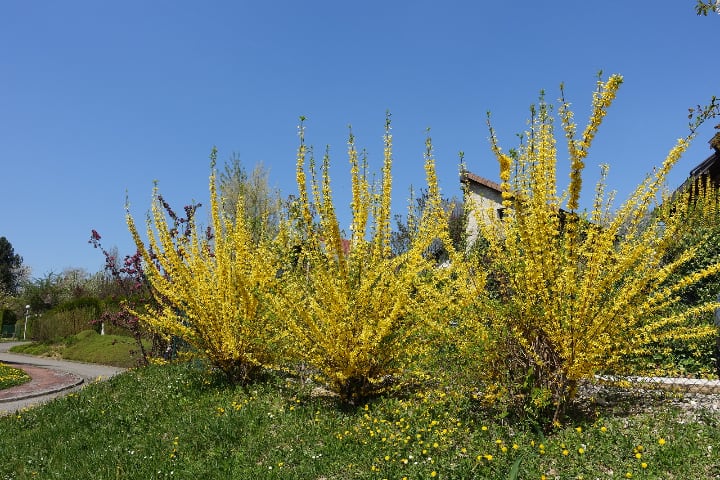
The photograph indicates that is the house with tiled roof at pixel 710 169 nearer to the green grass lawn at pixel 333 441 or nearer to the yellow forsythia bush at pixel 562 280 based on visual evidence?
the yellow forsythia bush at pixel 562 280

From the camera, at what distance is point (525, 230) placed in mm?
5094

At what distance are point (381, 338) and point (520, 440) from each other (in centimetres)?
200

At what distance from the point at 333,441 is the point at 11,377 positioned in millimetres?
12432

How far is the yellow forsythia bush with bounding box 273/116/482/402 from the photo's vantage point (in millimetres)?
6223

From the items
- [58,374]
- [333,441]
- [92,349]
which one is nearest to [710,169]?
[333,441]

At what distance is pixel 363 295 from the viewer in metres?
6.29

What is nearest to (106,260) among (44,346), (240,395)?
(240,395)

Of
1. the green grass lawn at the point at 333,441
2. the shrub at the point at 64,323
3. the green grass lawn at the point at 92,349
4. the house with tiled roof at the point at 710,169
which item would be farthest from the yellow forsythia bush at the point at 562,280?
the shrub at the point at 64,323

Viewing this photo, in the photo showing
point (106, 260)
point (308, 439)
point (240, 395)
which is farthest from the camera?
point (106, 260)

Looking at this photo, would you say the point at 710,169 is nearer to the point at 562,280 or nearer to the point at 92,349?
the point at 562,280

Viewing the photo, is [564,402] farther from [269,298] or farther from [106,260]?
[106,260]

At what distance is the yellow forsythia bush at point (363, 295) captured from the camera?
6223mm

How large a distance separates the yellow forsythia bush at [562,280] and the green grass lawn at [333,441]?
0.55 m

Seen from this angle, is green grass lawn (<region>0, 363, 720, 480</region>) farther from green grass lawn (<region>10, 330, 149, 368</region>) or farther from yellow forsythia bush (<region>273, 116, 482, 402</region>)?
green grass lawn (<region>10, 330, 149, 368</region>)
